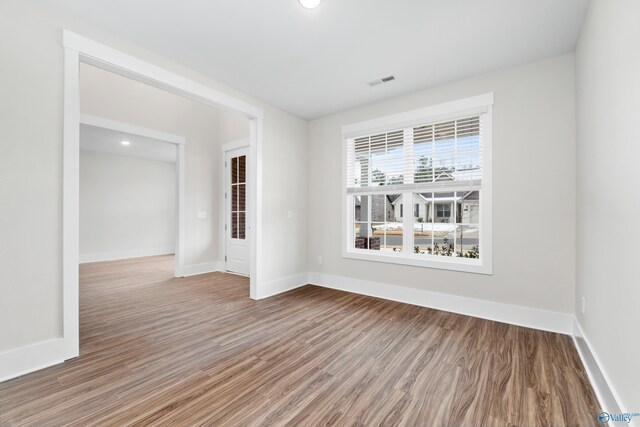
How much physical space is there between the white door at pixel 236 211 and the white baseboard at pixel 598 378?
4586 mm

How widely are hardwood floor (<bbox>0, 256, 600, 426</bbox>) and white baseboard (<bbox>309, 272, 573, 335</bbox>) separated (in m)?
0.13

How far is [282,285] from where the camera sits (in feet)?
13.6

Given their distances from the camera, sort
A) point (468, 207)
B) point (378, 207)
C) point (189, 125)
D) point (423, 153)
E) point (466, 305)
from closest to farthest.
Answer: point (466, 305) → point (468, 207) → point (423, 153) → point (378, 207) → point (189, 125)

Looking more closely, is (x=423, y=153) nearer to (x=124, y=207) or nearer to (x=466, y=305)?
(x=466, y=305)

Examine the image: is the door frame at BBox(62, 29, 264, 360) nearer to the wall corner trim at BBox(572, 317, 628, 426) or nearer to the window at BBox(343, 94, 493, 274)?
the window at BBox(343, 94, 493, 274)

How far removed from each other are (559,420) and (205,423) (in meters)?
1.97

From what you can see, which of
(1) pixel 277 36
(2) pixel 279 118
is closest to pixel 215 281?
(2) pixel 279 118

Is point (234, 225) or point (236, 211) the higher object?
point (236, 211)

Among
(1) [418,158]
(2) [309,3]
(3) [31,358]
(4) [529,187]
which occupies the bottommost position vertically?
(3) [31,358]

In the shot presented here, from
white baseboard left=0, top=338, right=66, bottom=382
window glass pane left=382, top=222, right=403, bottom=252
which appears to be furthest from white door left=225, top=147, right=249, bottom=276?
white baseboard left=0, top=338, right=66, bottom=382

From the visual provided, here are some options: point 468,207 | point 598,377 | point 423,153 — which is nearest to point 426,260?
point 468,207

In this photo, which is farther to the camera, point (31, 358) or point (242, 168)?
point (242, 168)

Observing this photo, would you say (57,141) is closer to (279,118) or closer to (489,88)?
(279,118)

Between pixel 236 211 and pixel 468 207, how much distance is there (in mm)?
4119
